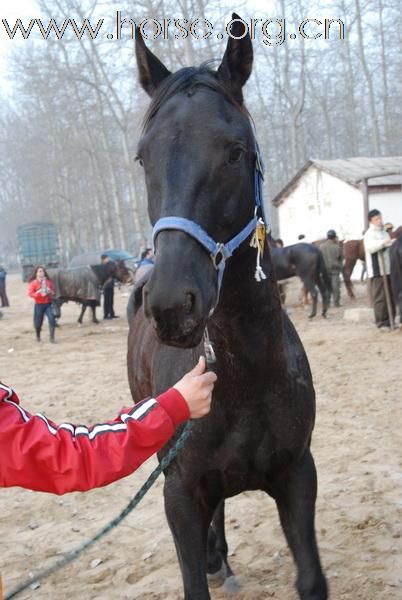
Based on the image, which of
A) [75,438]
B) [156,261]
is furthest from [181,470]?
[156,261]

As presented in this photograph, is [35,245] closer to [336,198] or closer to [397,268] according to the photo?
[336,198]

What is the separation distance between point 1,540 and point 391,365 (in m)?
6.07

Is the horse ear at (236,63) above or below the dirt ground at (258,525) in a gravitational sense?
above

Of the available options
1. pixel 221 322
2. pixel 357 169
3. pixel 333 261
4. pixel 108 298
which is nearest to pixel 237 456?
pixel 221 322

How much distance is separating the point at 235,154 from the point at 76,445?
1118 millimetres

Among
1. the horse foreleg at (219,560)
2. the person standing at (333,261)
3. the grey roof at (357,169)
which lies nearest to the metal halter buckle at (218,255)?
the horse foreleg at (219,560)

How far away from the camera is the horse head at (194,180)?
1825mm

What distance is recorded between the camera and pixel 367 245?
36.8 feet

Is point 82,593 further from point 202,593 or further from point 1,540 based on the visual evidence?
point 202,593

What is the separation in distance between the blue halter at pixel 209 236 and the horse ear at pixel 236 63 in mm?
266

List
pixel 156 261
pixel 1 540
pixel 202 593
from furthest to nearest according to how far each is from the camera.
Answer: pixel 1 540
pixel 202 593
pixel 156 261

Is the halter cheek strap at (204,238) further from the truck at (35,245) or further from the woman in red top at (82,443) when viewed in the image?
the truck at (35,245)

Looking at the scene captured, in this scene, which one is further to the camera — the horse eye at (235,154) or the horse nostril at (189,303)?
the horse eye at (235,154)

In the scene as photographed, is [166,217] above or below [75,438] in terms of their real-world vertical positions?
above
